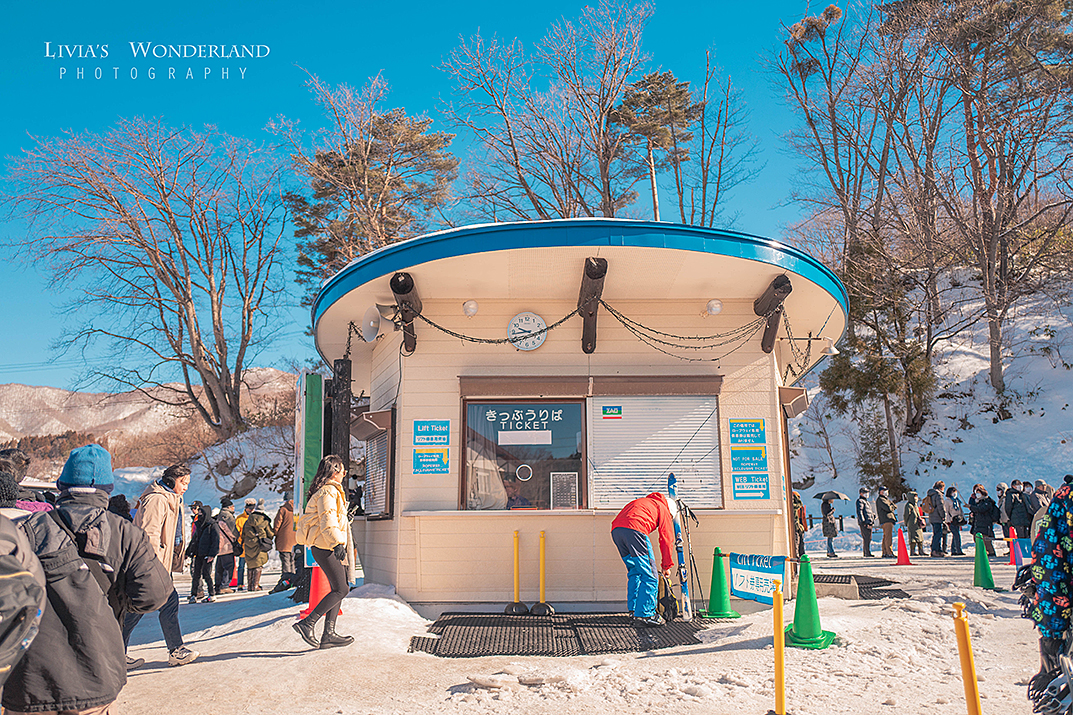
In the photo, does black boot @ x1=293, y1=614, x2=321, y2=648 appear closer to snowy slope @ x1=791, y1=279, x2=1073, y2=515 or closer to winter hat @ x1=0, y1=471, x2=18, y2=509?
winter hat @ x1=0, y1=471, x2=18, y2=509

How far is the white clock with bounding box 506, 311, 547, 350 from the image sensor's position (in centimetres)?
877

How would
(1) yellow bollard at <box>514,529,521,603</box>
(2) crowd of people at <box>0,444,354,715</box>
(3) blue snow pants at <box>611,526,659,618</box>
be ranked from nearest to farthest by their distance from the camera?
(2) crowd of people at <box>0,444,354,715</box>, (3) blue snow pants at <box>611,526,659,618</box>, (1) yellow bollard at <box>514,529,521,603</box>

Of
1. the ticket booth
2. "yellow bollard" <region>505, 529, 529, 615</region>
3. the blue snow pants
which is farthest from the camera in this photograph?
the ticket booth

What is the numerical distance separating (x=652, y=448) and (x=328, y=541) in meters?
4.01

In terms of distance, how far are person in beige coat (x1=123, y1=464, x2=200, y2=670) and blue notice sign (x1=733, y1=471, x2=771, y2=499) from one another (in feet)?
19.1

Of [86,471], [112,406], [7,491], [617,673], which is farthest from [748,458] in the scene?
[112,406]

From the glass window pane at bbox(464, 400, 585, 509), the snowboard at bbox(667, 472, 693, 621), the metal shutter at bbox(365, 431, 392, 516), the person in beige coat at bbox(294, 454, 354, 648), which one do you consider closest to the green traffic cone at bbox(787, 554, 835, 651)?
the snowboard at bbox(667, 472, 693, 621)

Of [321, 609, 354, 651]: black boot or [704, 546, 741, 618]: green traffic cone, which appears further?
[704, 546, 741, 618]: green traffic cone

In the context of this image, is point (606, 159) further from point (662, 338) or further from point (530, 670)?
point (530, 670)

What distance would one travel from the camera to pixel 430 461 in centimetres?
857

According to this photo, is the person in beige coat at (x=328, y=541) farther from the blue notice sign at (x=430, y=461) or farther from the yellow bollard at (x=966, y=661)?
the yellow bollard at (x=966, y=661)

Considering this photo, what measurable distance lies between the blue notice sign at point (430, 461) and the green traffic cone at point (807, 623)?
4.14m

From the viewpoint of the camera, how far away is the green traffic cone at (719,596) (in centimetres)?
757

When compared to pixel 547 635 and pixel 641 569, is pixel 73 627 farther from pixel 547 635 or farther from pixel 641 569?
pixel 641 569
